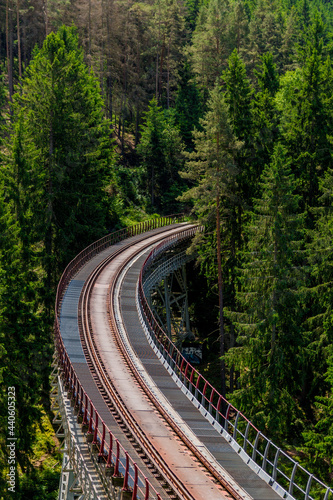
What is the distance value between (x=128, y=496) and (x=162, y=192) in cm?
5301

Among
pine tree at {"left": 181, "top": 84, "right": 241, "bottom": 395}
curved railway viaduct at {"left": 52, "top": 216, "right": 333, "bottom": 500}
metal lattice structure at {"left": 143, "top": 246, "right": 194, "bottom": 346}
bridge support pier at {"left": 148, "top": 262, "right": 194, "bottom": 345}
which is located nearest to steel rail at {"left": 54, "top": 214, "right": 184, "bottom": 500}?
curved railway viaduct at {"left": 52, "top": 216, "right": 333, "bottom": 500}

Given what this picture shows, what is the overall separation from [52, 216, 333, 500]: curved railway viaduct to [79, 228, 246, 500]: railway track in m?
0.04

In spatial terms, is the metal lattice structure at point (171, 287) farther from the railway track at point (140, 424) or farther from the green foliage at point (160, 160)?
the green foliage at point (160, 160)

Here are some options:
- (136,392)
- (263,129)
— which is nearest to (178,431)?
(136,392)

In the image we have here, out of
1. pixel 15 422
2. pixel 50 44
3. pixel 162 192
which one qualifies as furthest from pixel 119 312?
pixel 162 192

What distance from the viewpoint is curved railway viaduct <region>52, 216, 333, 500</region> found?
18.7m

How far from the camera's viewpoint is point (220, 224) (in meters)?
40.8

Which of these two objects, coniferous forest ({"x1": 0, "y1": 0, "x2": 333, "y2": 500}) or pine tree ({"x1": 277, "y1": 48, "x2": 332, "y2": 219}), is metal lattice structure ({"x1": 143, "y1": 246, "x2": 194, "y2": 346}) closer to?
coniferous forest ({"x1": 0, "y1": 0, "x2": 333, "y2": 500})

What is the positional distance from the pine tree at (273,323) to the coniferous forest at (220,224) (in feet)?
0.26

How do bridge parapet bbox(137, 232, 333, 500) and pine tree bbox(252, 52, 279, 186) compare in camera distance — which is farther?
pine tree bbox(252, 52, 279, 186)

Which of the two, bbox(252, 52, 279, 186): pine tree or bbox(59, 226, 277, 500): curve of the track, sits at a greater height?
bbox(252, 52, 279, 186): pine tree

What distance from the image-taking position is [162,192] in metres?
69.1

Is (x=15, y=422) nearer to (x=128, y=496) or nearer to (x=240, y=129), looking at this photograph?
(x=128, y=496)

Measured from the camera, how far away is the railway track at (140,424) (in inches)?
728
